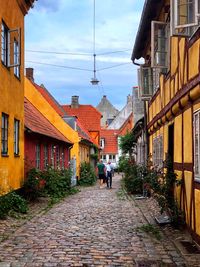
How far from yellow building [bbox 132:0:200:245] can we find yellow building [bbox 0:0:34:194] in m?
3.72

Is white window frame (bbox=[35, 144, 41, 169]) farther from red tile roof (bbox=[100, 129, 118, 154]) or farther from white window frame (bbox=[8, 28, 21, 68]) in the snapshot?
red tile roof (bbox=[100, 129, 118, 154])

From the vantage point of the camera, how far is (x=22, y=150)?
15.4 m

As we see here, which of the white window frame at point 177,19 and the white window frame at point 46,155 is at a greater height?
the white window frame at point 177,19

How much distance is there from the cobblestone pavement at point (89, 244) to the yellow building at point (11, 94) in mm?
1838

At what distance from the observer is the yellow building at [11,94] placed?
12.5m

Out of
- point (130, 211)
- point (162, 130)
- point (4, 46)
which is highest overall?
point (4, 46)

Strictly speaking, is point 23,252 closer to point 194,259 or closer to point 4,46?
point 194,259

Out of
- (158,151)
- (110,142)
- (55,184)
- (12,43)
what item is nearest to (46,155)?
(55,184)

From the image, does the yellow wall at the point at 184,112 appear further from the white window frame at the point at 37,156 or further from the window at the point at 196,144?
the white window frame at the point at 37,156

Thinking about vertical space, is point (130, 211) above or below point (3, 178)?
below

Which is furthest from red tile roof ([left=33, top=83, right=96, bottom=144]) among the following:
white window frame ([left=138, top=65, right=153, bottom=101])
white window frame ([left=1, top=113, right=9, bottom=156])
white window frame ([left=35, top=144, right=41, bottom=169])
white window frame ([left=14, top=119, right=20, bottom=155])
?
white window frame ([left=1, top=113, right=9, bottom=156])

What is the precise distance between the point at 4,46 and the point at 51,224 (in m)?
5.07

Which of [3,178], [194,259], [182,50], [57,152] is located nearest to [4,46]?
[3,178]

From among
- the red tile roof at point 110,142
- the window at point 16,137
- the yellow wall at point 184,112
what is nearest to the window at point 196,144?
the yellow wall at point 184,112
